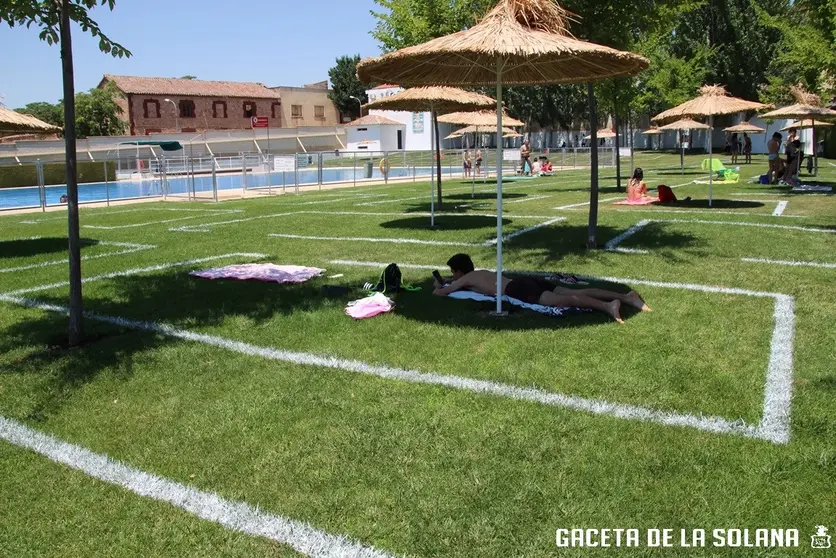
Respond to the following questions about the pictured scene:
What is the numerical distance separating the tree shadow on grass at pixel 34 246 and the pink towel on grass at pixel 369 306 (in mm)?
7064

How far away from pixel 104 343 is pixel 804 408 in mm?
5559

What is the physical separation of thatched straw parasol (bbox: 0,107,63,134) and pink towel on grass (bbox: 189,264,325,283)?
→ 19.2 ft

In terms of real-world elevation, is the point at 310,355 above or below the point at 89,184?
below

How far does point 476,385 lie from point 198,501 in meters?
2.11

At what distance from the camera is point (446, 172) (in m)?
39.9

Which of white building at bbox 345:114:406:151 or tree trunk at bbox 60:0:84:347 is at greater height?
white building at bbox 345:114:406:151

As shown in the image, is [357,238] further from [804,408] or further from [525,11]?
[804,408]

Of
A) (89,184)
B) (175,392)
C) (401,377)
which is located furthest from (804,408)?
(89,184)

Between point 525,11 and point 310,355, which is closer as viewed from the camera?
point 310,355

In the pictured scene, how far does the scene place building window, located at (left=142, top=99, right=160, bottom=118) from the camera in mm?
68562

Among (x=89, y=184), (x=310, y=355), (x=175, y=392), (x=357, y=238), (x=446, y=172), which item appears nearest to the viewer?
(x=175, y=392)

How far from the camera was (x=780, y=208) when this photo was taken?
14.9 m

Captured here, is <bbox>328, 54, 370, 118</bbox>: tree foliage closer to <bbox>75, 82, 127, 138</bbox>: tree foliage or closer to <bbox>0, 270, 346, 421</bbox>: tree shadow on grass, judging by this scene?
<bbox>75, 82, 127, 138</bbox>: tree foliage

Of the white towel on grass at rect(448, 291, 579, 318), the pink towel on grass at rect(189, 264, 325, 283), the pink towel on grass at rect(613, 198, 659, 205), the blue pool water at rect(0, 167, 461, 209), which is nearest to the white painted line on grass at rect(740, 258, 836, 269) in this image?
the white towel on grass at rect(448, 291, 579, 318)
